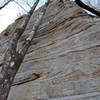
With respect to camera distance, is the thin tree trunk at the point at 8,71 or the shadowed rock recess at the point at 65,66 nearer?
the thin tree trunk at the point at 8,71

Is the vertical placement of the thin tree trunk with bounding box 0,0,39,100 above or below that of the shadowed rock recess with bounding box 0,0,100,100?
above

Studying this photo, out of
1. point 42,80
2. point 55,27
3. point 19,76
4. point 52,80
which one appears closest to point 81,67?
point 52,80

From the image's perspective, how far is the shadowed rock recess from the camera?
7.09ft

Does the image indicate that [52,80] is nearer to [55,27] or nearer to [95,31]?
[95,31]

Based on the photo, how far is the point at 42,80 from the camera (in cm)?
256

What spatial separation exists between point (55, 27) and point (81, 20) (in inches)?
29.6

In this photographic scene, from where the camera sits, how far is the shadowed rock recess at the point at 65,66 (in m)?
2.16

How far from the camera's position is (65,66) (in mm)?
2574

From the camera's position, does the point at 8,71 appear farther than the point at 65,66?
No

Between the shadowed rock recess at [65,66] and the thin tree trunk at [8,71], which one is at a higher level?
the thin tree trunk at [8,71]

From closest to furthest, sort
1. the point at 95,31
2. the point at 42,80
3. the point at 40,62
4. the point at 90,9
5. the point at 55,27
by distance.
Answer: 1. the point at 42,80
2. the point at 95,31
3. the point at 40,62
4. the point at 55,27
5. the point at 90,9

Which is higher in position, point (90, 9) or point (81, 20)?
point (81, 20)

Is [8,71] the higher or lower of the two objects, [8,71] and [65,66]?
the higher

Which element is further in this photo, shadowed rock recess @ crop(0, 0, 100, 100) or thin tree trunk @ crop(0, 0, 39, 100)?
shadowed rock recess @ crop(0, 0, 100, 100)
